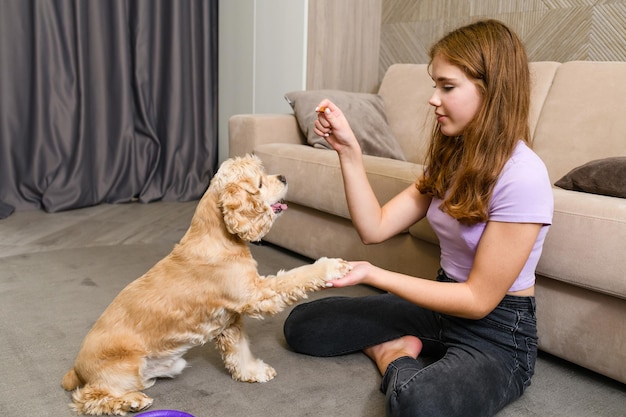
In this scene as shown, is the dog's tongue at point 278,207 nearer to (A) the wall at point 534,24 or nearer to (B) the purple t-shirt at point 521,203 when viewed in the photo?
(B) the purple t-shirt at point 521,203

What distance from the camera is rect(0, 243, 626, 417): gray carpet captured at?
1.63 metres

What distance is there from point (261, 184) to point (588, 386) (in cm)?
110

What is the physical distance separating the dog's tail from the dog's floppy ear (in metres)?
0.57

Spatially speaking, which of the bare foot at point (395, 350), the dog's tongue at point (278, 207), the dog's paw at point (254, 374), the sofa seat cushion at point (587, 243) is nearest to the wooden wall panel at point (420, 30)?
the sofa seat cushion at point (587, 243)

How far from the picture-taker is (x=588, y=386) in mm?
1779

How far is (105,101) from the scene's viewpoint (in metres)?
4.01

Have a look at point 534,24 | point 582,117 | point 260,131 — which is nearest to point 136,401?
point 260,131

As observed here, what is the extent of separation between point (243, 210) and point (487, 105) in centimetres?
65

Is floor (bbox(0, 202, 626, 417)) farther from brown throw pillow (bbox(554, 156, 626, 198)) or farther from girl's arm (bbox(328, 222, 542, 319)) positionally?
brown throw pillow (bbox(554, 156, 626, 198))

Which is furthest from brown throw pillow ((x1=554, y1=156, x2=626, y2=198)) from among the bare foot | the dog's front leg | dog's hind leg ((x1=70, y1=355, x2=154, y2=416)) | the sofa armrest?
the sofa armrest

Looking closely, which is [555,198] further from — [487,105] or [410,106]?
[410,106]

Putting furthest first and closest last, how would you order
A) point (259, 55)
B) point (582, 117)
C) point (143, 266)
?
1. point (259, 55)
2. point (143, 266)
3. point (582, 117)

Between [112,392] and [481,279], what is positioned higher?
[481,279]

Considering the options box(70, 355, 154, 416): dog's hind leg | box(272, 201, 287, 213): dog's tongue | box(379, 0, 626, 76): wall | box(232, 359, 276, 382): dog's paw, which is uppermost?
box(379, 0, 626, 76): wall
